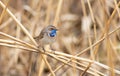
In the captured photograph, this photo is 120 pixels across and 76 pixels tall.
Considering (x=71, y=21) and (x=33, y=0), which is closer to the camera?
(x=33, y=0)

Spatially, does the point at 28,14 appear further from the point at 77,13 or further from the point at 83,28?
the point at 77,13

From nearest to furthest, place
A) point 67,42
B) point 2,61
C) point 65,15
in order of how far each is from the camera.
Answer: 1. point 2,61
2. point 67,42
3. point 65,15

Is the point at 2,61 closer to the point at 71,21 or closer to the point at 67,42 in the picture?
the point at 67,42

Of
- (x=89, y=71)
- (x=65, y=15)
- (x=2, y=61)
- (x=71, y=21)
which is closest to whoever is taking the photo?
(x=89, y=71)

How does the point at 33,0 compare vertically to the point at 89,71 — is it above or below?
above

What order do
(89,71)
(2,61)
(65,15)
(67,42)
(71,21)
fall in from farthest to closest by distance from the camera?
1. (71,21)
2. (65,15)
3. (67,42)
4. (2,61)
5. (89,71)

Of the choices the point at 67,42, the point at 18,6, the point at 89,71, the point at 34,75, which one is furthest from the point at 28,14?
the point at 89,71

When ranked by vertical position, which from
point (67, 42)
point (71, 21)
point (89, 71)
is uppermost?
point (71, 21)

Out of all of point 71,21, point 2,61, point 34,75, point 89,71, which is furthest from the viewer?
point 71,21

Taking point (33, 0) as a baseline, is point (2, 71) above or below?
below
